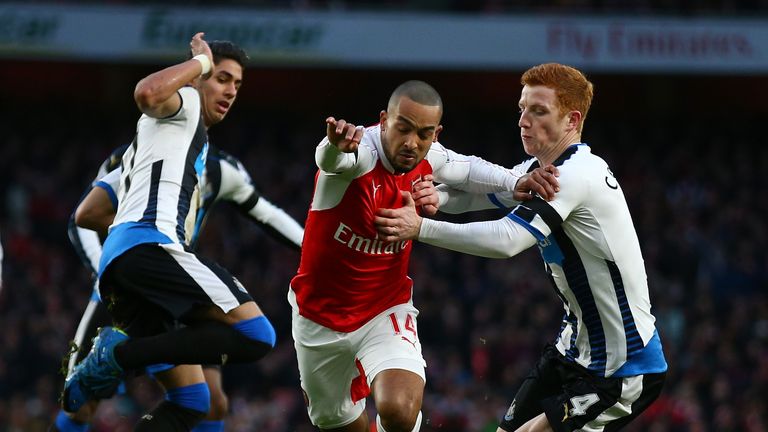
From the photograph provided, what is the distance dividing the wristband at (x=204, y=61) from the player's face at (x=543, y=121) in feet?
5.28

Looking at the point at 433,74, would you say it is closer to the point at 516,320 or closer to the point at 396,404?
the point at 516,320

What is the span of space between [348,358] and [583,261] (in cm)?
142

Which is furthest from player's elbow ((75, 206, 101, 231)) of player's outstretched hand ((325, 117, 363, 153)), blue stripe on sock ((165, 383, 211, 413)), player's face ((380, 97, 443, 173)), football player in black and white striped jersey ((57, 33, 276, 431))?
player's outstretched hand ((325, 117, 363, 153))

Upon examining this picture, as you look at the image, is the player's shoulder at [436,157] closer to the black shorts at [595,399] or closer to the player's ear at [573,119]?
the player's ear at [573,119]

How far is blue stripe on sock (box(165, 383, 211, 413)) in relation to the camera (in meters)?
6.21

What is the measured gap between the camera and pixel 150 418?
6.01 m

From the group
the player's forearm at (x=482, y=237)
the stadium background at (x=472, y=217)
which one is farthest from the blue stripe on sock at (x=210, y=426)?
the stadium background at (x=472, y=217)

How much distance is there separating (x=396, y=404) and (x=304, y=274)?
89 centimetres

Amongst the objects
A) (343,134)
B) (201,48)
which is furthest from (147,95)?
(343,134)

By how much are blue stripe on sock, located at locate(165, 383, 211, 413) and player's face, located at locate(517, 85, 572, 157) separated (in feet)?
7.88

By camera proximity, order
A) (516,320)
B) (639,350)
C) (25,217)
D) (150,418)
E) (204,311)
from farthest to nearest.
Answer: (25,217), (516,320), (150,418), (204,311), (639,350)

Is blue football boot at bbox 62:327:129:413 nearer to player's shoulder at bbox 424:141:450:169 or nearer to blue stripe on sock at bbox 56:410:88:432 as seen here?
blue stripe on sock at bbox 56:410:88:432

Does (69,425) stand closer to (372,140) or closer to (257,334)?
(257,334)

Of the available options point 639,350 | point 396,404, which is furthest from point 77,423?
point 639,350
